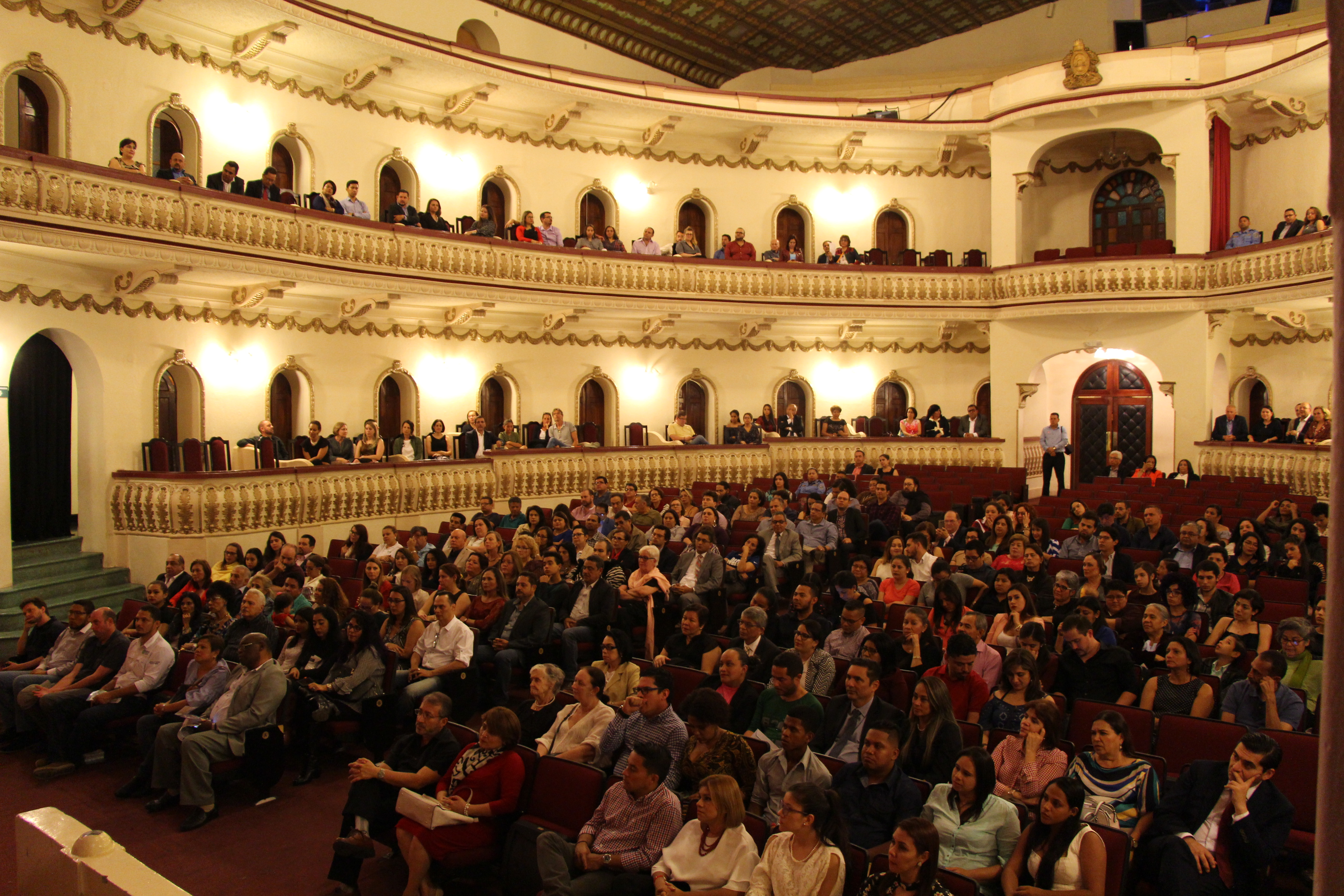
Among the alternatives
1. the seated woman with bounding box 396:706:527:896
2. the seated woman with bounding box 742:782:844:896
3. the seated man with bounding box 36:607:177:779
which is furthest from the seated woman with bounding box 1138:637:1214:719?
the seated man with bounding box 36:607:177:779

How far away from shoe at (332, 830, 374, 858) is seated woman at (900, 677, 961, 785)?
2760 millimetres

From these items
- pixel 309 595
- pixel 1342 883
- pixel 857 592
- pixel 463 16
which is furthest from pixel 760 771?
pixel 463 16

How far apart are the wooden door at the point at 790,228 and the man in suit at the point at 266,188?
10344 mm

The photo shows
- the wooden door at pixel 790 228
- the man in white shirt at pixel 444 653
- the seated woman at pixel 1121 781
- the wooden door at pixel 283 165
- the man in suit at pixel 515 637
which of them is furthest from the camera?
the wooden door at pixel 790 228

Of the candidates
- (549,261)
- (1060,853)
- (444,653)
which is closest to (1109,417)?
(549,261)

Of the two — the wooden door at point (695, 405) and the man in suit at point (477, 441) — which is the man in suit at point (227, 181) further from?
the wooden door at point (695, 405)

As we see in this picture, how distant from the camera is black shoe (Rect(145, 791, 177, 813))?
19.7 ft

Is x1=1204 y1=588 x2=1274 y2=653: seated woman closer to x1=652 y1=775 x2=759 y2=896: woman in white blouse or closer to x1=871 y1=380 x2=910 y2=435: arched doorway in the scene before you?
x1=652 y1=775 x2=759 y2=896: woman in white blouse

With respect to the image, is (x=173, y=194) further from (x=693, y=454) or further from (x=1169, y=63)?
(x=1169, y=63)

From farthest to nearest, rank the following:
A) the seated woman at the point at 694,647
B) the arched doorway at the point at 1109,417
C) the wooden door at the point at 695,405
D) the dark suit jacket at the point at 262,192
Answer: the wooden door at the point at 695,405 < the arched doorway at the point at 1109,417 < the dark suit jacket at the point at 262,192 < the seated woman at the point at 694,647

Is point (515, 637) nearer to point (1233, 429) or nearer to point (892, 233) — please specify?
point (1233, 429)

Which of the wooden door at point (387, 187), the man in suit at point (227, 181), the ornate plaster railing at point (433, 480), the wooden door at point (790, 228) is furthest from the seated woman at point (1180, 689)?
the wooden door at point (790, 228)

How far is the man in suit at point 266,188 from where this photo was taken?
486 inches

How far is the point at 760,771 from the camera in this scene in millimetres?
4680
